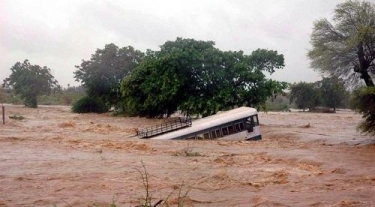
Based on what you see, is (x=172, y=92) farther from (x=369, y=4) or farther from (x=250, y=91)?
(x=369, y=4)

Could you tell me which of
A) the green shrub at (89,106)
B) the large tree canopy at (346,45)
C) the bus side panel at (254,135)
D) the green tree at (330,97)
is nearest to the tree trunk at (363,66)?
the large tree canopy at (346,45)

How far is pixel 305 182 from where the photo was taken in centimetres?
1280

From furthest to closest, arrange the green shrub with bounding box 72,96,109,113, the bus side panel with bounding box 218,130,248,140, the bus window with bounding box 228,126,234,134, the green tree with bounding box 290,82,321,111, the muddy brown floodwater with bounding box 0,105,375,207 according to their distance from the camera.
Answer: the green tree with bounding box 290,82,321,111 < the green shrub with bounding box 72,96,109,113 < the bus window with bounding box 228,126,234,134 < the bus side panel with bounding box 218,130,248,140 < the muddy brown floodwater with bounding box 0,105,375,207

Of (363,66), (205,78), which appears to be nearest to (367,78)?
(363,66)

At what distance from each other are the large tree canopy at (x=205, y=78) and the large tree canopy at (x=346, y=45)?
11334mm

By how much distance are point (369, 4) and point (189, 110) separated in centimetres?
1917

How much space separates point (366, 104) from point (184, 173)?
11.8 m

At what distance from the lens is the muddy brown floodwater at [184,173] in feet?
34.2

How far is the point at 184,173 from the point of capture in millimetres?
14258

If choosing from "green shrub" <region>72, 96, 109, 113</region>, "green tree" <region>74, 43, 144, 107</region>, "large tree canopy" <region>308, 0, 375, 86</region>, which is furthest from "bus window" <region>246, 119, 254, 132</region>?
"green shrub" <region>72, 96, 109, 113</region>

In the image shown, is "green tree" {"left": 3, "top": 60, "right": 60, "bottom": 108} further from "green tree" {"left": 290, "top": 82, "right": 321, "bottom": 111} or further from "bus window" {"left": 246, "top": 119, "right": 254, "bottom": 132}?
"bus window" {"left": 246, "top": 119, "right": 254, "bottom": 132}

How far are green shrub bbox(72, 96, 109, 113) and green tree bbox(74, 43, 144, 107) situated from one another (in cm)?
418

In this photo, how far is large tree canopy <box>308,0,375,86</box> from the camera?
2383 cm

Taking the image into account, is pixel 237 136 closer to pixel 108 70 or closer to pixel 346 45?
pixel 346 45
